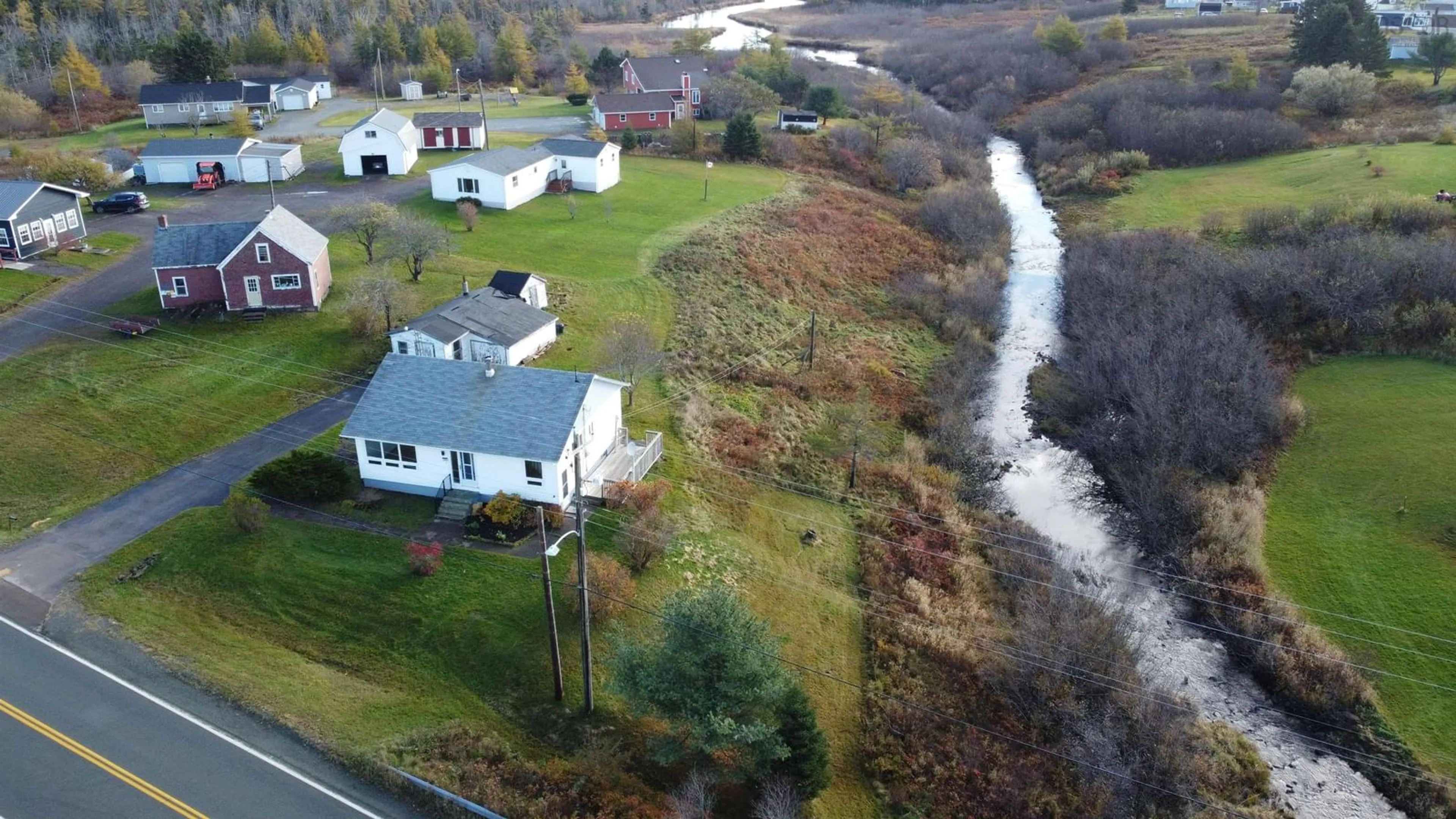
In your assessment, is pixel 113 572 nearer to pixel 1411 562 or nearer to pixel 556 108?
pixel 1411 562

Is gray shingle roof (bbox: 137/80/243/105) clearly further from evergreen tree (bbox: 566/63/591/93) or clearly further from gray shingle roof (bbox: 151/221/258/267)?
gray shingle roof (bbox: 151/221/258/267)

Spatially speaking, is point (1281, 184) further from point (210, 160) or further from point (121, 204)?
point (121, 204)

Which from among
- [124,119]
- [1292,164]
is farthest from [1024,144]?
[124,119]

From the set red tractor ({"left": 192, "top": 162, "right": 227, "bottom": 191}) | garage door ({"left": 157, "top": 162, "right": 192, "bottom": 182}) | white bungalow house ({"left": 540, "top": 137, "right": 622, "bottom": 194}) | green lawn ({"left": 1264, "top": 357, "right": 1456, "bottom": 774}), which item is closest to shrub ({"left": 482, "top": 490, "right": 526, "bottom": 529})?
green lawn ({"left": 1264, "top": 357, "right": 1456, "bottom": 774})

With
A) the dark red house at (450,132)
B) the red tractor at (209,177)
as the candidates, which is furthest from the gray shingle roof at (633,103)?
the red tractor at (209,177)

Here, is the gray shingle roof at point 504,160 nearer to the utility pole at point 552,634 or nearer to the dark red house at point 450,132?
the dark red house at point 450,132
